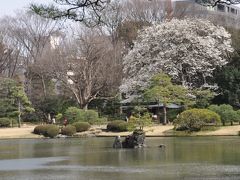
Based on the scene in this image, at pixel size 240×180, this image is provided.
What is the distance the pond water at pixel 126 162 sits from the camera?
1725cm

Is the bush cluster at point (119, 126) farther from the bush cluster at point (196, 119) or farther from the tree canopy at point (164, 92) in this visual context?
the bush cluster at point (196, 119)

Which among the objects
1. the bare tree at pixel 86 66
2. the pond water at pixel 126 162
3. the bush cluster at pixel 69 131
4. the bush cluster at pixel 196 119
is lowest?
the pond water at pixel 126 162

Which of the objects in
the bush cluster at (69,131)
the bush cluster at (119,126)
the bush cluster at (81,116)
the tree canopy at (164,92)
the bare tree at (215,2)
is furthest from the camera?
the bush cluster at (81,116)

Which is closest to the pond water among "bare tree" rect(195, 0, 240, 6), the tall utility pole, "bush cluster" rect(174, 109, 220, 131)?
"bare tree" rect(195, 0, 240, 6)

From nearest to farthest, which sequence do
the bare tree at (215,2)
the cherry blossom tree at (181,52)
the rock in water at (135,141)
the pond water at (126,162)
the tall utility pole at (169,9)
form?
1. the bare tree at (215,2)
2. the pond water at (126,162)
3. the rock in water at (135,141)
4. the cherry blossom tree at (181,52)
5. the tall utility pole at (169,9)

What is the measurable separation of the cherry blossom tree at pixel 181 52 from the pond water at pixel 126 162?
53.7 feet

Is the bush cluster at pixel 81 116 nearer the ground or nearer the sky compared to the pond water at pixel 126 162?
nearer the sky

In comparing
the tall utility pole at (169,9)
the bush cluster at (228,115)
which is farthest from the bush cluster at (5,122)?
the tall utility pole at (169,9)

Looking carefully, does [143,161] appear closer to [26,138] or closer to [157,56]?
[26,138]

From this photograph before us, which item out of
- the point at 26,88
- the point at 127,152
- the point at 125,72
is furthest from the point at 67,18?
the point at 26,88

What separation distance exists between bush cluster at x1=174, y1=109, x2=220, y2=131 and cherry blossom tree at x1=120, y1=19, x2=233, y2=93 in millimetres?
8918

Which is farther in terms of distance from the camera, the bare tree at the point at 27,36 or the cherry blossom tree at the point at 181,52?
the bare tree at the point at 27,36

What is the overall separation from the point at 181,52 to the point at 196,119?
34.0 ft

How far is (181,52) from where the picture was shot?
44.3 meters
